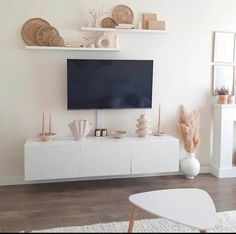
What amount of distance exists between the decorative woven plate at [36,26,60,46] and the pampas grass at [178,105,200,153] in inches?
75.3

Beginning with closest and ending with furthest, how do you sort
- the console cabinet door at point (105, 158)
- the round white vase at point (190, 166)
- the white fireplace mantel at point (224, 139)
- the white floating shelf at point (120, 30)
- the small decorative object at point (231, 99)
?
the console cabinet door at point (105, 158) → the white floating shelf at point (120, 30) → the round white vase at point (190, 166) → the white fireplace mantel at point (224, 139) → the small decorative object at point (231, 99)

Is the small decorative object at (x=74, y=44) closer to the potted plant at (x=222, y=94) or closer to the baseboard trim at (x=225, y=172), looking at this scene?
the potted plant at (x=222, y=94)

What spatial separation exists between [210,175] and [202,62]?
1.51 m

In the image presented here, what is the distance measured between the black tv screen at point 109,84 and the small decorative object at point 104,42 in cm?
19

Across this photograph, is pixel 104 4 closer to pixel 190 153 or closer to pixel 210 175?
pixel 190 153

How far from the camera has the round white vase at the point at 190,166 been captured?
14.4 ft

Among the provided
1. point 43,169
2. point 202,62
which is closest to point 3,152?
point 43,169

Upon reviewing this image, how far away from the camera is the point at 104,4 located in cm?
424

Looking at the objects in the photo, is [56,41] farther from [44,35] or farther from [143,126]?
[143,126]

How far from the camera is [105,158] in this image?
4.01m

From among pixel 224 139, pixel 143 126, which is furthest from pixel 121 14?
pixel 224 139

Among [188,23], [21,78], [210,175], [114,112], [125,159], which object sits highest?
[188,23]

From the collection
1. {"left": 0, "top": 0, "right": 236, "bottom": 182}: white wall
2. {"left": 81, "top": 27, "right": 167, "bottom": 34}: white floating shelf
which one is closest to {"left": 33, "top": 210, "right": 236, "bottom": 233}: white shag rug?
{"left": 0, "top": 0, "right": 236, "bottom": 182}: white wall

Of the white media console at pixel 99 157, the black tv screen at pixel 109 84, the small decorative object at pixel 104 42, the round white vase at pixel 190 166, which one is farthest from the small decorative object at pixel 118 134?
the small decorative object at pixel 104 42
